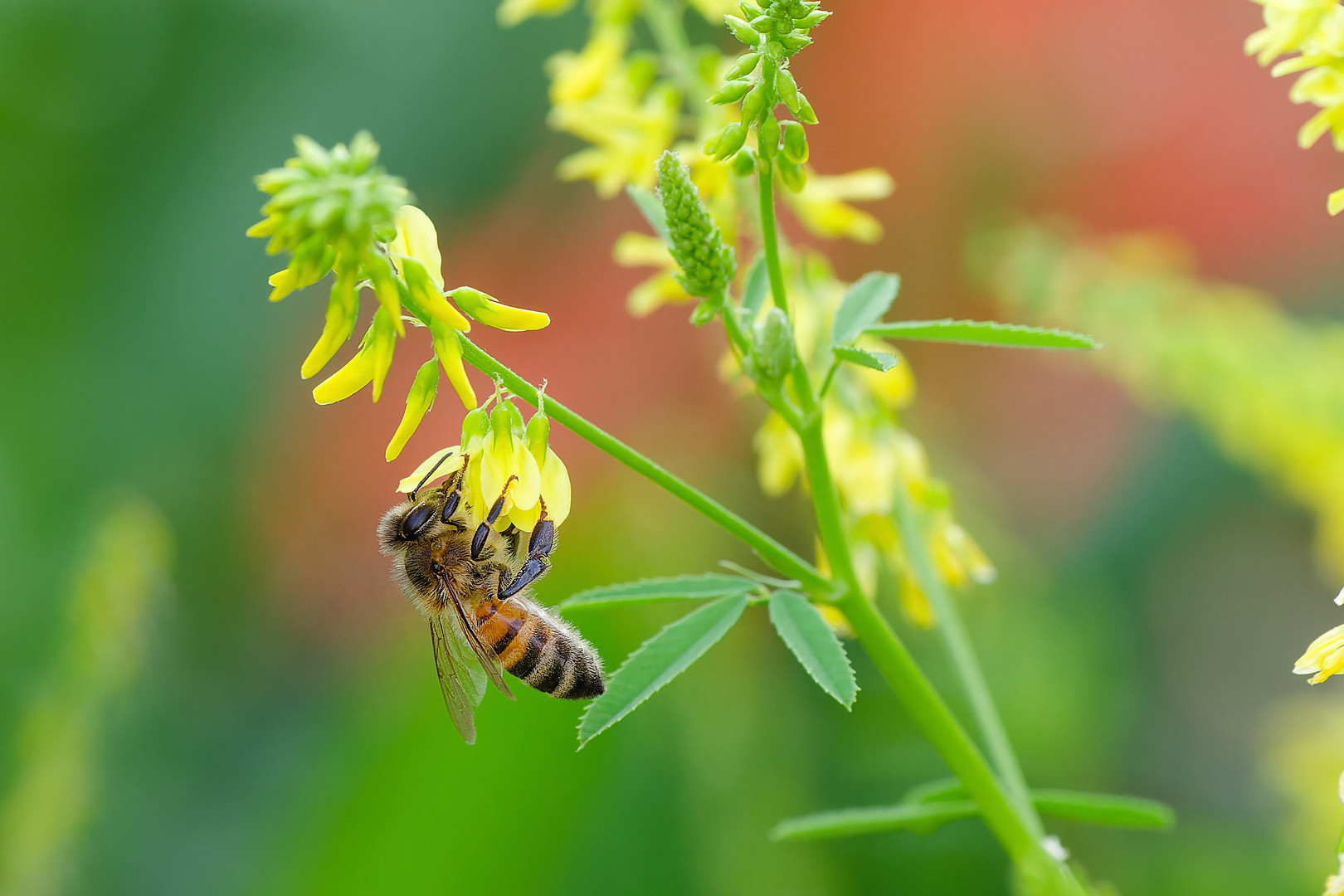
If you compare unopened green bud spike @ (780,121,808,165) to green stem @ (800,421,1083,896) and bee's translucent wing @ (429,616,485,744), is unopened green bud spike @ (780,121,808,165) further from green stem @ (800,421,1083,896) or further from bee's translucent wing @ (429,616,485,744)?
bee's translucent wing @ (429,616,485,744)

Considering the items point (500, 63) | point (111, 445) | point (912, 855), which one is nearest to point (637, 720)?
point (912, 855)

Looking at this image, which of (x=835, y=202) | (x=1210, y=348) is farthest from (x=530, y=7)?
(x=1210, y=348)

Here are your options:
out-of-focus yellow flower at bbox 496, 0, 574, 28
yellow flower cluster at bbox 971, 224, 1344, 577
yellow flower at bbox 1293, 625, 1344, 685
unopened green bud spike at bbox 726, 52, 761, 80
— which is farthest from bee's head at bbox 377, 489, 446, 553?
yellow flower cluster at bbox 971, 224, 1344, 577

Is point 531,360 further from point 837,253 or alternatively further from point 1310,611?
point 1310,611

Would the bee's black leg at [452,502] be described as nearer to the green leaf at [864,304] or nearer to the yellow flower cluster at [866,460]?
the yellow flower cluster at [866,460]

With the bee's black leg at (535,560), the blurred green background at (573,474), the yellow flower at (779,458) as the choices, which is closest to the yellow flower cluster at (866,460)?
the yellow flower at (779,458)

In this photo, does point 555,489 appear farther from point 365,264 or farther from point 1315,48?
point 1315,48
